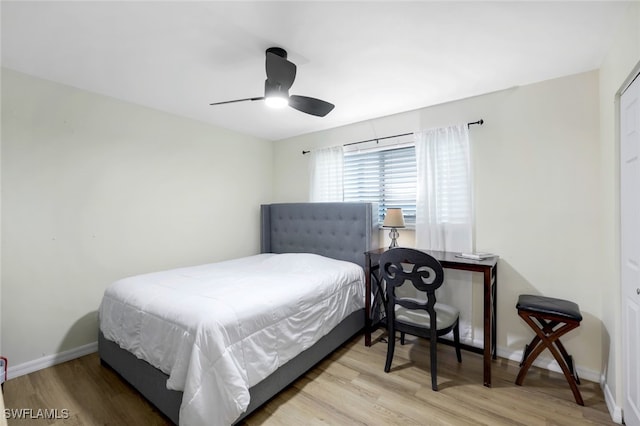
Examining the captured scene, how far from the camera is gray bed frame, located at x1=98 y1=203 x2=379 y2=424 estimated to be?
1831 millimetres

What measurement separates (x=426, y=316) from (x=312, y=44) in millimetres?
2166

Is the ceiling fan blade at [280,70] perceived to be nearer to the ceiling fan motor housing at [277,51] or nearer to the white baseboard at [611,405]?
the ceiling fan motor housing at [277,51]

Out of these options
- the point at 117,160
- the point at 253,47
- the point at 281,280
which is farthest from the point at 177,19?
the point at 281,280

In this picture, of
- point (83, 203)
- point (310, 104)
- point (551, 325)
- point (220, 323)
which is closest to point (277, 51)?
point (310, 104)

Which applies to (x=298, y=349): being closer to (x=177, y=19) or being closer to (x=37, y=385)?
(x=37, y=385)

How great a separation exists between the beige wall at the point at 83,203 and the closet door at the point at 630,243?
3.67 m

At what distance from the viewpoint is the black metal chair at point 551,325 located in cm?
192

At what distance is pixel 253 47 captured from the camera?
1910mm

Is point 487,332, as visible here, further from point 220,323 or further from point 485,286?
point 220,323

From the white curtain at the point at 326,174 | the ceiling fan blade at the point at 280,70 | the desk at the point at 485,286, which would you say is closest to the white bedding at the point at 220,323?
the desk at the point at 485,286

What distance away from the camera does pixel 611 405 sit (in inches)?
71.9

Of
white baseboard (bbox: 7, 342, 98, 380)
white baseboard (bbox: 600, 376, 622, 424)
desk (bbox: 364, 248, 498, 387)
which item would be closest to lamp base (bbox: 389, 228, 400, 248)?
desk (bbox: 364, 248, 498, 387)

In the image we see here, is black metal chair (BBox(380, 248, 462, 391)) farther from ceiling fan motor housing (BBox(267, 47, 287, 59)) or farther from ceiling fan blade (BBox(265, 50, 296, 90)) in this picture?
ceiling fan motor housing (BBox(267, 47, 287, 59))

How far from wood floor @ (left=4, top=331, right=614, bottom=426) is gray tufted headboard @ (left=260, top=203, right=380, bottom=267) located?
48.2 inches
